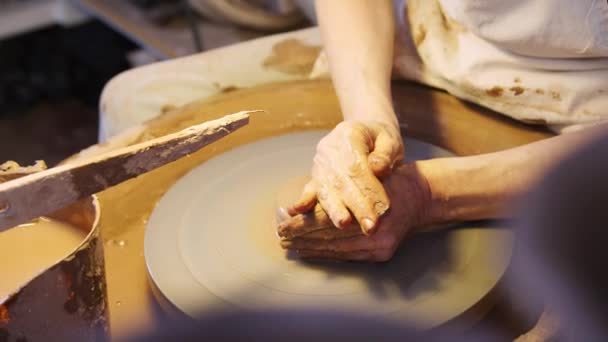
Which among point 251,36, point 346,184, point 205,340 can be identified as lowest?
point 251,36

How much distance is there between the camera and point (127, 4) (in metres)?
3.23

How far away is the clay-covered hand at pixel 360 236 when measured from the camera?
1.04 m

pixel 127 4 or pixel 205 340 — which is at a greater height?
pixel 205 340

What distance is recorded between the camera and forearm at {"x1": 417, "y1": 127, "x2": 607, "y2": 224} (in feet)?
3.69

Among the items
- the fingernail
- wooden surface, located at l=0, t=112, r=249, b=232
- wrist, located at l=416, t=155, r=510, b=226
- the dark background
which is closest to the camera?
wooden surface, located at l=0, t=112, r=249, b=232

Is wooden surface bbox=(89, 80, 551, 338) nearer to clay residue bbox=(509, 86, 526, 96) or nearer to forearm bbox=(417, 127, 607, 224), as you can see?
clay residue bbox=(509, 86, 526, 96)

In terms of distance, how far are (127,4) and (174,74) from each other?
5.58ft

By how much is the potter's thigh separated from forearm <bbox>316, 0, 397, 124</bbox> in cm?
24

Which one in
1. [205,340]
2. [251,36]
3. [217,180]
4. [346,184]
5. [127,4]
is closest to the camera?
[205,340]

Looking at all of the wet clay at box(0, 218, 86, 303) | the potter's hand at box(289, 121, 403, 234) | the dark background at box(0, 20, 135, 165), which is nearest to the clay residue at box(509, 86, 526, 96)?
the potter's hand at box(289, 121, 403, 234)

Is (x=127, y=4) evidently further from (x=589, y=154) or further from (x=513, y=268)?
(x=589, y=154)

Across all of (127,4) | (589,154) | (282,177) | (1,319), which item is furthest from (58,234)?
(127,4)

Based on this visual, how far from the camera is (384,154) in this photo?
110cm

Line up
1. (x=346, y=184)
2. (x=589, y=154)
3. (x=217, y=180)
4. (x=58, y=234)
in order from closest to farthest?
(x=589, y=154), (x=58, y=234), (x=346, y=184), (x=217, y=180)
